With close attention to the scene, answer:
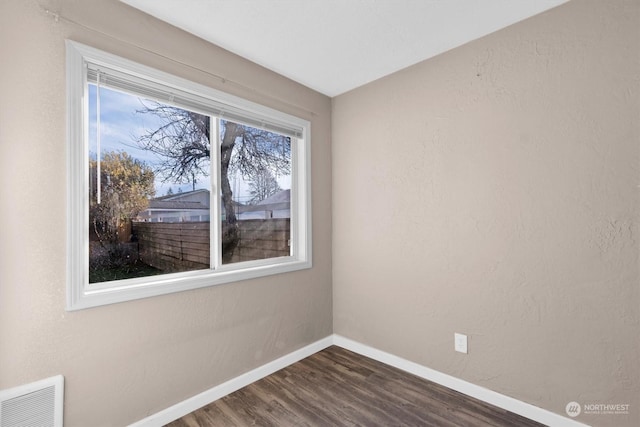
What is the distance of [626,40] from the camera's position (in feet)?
4.97

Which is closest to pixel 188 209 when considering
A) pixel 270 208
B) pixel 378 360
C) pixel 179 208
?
pixel 179 208

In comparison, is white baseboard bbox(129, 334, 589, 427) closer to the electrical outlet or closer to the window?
the electrical outlet

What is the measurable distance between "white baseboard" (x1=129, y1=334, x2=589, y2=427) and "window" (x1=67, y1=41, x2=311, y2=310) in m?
0.73

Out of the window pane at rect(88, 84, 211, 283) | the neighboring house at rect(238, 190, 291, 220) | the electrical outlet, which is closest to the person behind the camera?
the window pane at rect(88, 84, 211, 283)

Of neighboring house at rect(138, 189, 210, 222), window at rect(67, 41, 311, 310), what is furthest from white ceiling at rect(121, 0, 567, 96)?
neighboring house at rect(138, 189, 210, 222)

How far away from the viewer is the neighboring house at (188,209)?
1.92 meters

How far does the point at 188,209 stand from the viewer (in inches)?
81.4

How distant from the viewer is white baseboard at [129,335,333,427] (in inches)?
69.5

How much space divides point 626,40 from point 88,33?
279 centimetres

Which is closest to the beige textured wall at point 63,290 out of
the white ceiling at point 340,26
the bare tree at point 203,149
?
the white ceiling at point 340,26

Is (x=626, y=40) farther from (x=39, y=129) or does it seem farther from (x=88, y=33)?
(x=39, y=129)

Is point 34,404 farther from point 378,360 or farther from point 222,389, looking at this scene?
point 378,360

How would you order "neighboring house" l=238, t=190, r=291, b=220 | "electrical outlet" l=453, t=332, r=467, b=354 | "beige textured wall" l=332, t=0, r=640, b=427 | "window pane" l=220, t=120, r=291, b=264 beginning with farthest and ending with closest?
1. "neighboring house" l=238, t=190, r=291, b=220
2. "window pane" l=220, t=120, r=291, b=264
3. "electrical outlet" l=453, t=332, r=467, b=354
4. "beige textured wall" l=332, t=0, r=640, b=427

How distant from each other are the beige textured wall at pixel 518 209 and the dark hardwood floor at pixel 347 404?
21 cm
